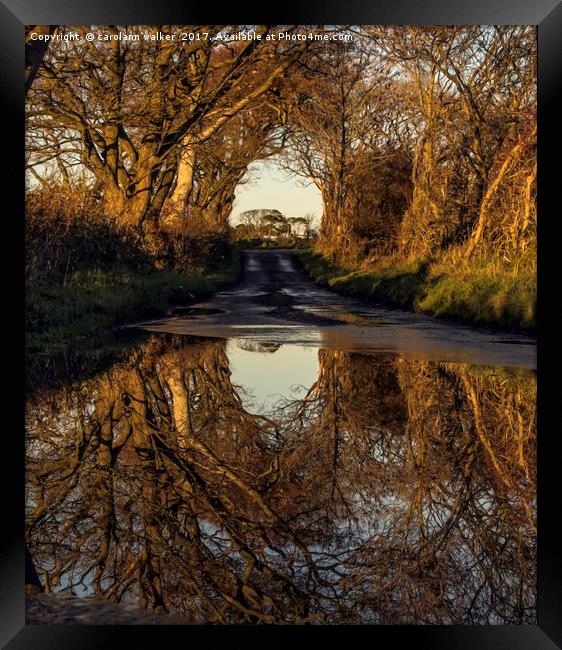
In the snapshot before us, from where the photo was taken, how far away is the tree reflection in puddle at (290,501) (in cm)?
294

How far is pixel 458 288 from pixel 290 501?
38.2ft

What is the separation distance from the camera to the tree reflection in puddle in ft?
9.65

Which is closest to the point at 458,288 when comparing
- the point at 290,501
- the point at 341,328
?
the point at 341,328

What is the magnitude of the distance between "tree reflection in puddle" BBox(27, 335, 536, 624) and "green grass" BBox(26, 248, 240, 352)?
147 inches

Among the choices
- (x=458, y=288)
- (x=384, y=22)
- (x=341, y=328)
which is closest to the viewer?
(x=384, y=22)

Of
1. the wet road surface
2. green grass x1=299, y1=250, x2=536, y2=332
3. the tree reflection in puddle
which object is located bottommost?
the wet road surface

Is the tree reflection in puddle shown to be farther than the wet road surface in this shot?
No

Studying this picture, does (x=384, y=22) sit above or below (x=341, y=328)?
above

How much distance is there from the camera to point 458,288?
14969 mm

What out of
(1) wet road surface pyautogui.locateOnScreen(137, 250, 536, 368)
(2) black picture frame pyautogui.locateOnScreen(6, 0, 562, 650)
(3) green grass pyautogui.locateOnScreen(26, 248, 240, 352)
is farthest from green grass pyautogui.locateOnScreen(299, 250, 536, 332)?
(2) black picture frame pyautogui.locateOnScreen(6, 0, 562, 650)

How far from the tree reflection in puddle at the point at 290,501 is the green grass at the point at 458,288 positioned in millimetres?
6151

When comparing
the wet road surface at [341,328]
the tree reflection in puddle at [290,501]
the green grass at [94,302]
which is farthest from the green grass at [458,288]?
the tree reflection in puddle at [290,501]

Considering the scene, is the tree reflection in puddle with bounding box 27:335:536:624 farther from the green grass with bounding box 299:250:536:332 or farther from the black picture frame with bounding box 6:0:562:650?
the green grass with bounding box 299:250:536:332

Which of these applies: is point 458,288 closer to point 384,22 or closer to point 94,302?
point 94,302
